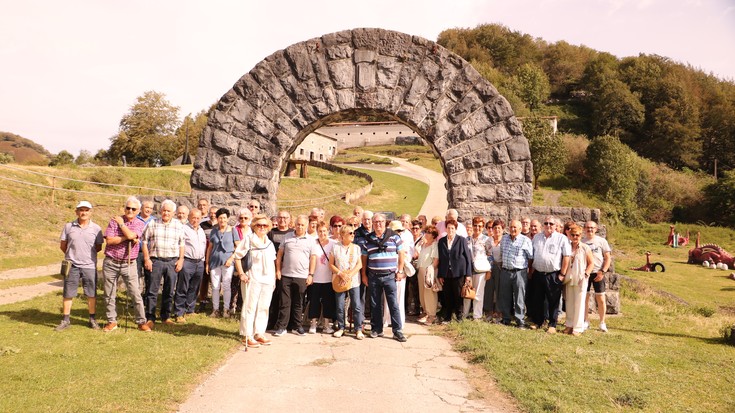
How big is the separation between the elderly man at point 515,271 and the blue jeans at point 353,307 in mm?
2288

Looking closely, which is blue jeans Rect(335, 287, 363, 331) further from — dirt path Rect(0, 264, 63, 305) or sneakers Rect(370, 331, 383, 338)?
dirt path Rect(0, 264, 63, 305)

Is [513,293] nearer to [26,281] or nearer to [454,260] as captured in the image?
[454,260]

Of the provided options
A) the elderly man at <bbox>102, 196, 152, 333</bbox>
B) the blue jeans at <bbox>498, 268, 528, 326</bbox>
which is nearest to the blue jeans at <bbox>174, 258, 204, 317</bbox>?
the elderly man at <bbox>102, 196, 152, 333</bbox>

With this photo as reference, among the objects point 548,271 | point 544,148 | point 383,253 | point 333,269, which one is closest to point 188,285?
point 333,269

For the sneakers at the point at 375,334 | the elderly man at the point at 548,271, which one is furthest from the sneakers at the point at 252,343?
the elderly man at the point at 548,271

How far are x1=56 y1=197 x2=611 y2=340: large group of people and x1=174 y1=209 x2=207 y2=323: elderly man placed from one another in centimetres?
2

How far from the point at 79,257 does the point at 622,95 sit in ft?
224

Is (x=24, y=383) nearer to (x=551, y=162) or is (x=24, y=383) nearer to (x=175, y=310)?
(x=175, y=310)

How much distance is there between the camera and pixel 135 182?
2502 cm

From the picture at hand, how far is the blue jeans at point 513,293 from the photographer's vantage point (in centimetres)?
787

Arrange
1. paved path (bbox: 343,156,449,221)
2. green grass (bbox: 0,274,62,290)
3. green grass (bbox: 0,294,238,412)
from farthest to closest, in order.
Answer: paved path (bbox: 343,156,449,221)
green grass (bbox: 0,274,62,290)
green grass (bbox: 0,294,238,412)

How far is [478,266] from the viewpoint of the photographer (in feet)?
26.3

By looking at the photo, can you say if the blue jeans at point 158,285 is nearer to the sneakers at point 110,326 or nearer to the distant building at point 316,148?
the sneakers at point 110,326

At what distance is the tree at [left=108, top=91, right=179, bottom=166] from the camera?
47.1 metres
